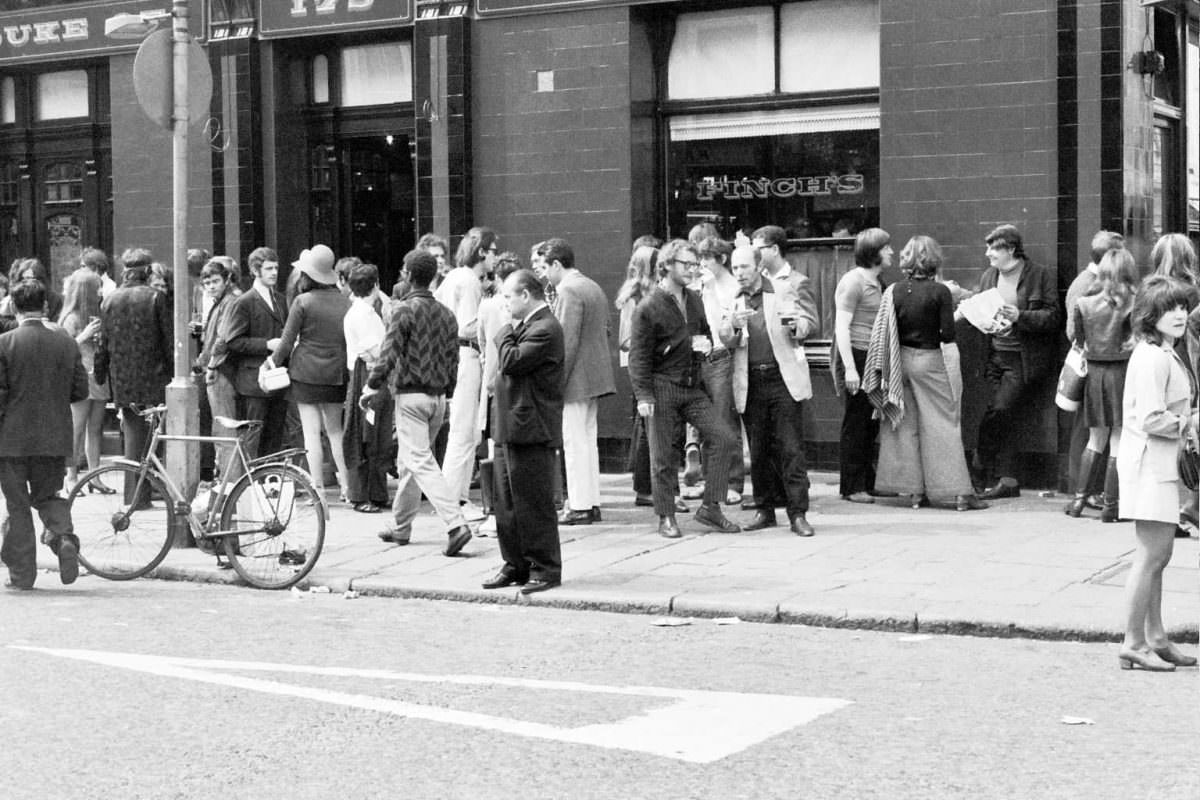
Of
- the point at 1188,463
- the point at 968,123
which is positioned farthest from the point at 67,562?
the point at 968,123

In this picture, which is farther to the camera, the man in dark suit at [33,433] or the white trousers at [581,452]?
the white trousers at [581,452]

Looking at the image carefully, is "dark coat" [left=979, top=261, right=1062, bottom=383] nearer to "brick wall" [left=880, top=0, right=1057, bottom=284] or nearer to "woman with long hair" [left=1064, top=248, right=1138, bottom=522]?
"brick wall" [left=880, top=0, right=1057, bottom=284]

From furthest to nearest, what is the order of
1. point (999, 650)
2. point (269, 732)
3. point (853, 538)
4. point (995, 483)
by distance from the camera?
point (995, 483) → point (853, 538) → point (999, 650) → point (269, 732)

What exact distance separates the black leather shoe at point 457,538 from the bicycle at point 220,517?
3.03 ft

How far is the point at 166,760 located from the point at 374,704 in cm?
107

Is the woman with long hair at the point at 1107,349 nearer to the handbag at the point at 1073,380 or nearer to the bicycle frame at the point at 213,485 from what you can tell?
the handbag at the point at 1073,380

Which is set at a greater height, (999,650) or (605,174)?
(605,174)

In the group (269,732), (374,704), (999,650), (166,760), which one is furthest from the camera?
(999,650)

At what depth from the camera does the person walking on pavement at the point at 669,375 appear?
11664mm

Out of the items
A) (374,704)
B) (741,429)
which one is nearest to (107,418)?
(741,429)

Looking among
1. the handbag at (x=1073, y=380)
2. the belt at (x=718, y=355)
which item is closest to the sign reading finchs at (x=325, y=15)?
the belt at (x=718, y=355)

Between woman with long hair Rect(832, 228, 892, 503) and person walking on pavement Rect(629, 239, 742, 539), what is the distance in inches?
63.2

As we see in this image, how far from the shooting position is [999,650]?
27.5 feet

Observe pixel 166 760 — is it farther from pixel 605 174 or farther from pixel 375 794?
pixel 605 174
